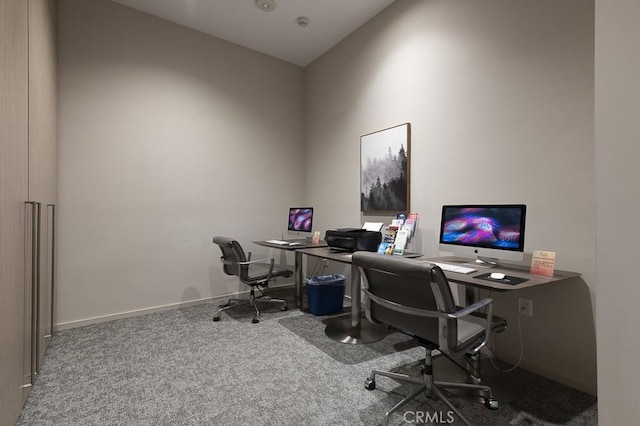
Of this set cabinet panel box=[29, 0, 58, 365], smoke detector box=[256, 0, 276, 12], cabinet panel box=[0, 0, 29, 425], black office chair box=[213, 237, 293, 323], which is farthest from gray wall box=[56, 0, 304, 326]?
cabinet panel box=[0, 0, 29, 425]

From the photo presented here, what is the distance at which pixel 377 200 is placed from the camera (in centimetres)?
336

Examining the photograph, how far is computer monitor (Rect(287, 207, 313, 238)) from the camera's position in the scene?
12.3ft

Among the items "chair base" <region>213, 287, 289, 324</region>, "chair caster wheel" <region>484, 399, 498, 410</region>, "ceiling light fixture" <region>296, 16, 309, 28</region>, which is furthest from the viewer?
"ceiling light fixture" <region>296, 16, 309, 28</region>

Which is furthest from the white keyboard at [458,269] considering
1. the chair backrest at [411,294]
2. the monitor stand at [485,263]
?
the chair backrest at [411,294]

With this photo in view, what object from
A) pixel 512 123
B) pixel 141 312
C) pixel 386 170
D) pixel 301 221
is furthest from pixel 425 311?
pixel 141 312

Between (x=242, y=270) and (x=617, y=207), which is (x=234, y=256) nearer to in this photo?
(x=242, y=270)

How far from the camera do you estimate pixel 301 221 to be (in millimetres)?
3859

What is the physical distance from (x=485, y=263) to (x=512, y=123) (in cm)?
105

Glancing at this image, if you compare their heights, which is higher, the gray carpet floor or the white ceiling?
the white ceiling

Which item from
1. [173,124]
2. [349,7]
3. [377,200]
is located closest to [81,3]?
[173,124]

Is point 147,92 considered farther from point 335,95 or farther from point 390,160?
point 390,160

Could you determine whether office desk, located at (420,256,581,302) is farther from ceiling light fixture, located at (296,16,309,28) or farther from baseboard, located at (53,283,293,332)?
ceiling light fixture, located at (296,16,309,28)

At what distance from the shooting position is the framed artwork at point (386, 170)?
3055 millimetres

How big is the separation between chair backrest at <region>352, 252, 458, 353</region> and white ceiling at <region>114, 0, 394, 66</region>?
2.96m
